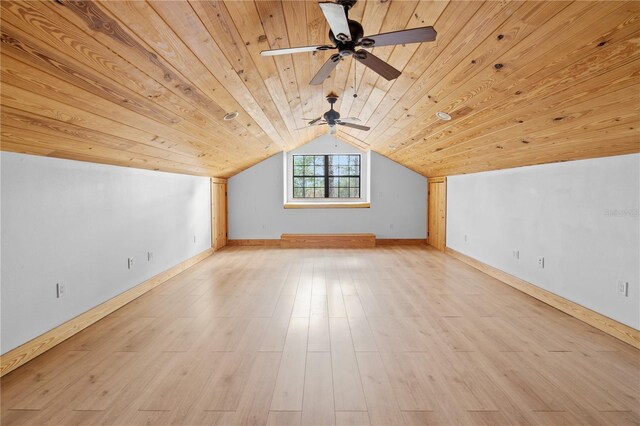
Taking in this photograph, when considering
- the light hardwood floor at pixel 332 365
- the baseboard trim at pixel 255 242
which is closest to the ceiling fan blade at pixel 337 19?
the light hardwood floor at pixel 332 365

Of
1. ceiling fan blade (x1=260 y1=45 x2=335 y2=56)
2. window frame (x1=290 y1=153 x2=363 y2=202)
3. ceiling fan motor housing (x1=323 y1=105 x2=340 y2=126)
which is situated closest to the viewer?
ceiling fan blade (x1=260 y1=45 x2=335 y2=56)

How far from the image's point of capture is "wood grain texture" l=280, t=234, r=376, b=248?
22.6 feet

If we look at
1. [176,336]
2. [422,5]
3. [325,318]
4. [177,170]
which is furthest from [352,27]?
[177,170]

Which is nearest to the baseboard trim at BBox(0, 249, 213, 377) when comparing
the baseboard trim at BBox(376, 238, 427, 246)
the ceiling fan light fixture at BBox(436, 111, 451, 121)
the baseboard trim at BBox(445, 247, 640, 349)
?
the ceiling fan light fixture at BBox(436, 111, 451, 121)

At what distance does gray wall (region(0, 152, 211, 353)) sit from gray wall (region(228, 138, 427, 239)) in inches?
114

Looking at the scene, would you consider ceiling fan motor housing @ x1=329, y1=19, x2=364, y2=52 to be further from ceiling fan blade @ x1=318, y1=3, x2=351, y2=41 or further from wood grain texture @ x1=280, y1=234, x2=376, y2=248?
wood grain texture @ x1=280, y1=234, x2=376, y2=248

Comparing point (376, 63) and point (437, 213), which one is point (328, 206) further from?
point (376, 63)

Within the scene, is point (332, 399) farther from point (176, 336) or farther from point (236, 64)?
point (236, 64)

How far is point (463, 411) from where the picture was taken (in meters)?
1.75

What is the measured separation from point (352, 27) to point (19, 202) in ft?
8.49

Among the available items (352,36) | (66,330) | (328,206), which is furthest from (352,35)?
(328,206)

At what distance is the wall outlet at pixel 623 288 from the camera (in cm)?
253

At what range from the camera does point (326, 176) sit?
771 cm

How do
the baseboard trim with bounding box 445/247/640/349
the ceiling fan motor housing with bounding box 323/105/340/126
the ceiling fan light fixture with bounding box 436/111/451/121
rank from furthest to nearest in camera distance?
the ceiling fan motor housing with bounding box 323/105/340/126 < the ceiling fan light fixture with bounding box 436/111/451/121 < the baseboard trim with bounding box 445/247/640/349
